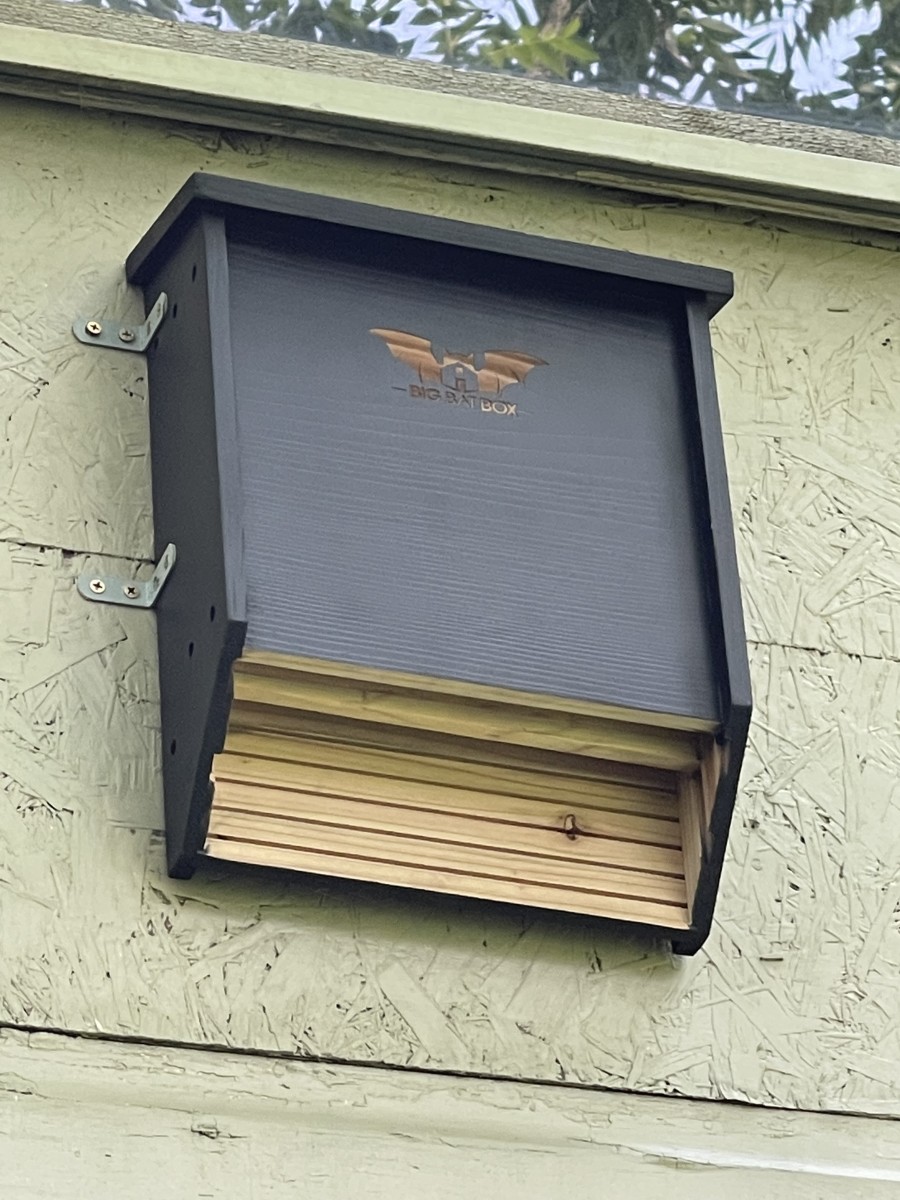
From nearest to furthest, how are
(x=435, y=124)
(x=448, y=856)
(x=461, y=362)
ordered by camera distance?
(x=448, y=856) < (x=461, y=362) < (x=435, y=124)

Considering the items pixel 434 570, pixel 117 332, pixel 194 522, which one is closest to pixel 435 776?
pixel 434 570

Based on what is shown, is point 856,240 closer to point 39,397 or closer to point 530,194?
point 530,194

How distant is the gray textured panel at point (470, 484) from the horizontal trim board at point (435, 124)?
0.85 feet

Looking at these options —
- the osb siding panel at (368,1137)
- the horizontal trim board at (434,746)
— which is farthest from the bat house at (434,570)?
the osb siding panel at (368,1137)

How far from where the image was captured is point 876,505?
2453 mm

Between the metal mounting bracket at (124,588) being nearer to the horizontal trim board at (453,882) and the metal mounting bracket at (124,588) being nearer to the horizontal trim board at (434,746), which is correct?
the horizontal trim board at (434,746)

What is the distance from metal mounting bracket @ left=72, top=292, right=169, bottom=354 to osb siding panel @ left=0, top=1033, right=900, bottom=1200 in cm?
75

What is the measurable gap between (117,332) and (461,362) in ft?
1.24

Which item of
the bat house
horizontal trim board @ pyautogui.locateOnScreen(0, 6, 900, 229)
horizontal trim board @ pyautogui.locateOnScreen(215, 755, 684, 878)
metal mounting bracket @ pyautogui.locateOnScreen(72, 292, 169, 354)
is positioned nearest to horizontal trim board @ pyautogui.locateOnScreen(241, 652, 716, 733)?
the bat house

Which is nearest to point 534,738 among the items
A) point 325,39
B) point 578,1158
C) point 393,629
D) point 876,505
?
point 393,629

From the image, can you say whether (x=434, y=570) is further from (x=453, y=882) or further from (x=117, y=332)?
(x=117, y=332)

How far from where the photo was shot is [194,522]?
2104mm

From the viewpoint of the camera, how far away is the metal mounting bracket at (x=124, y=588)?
7.07ft

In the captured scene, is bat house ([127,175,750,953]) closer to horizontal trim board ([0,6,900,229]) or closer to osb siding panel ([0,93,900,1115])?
osb siding panel ([0,93,900,1115])
